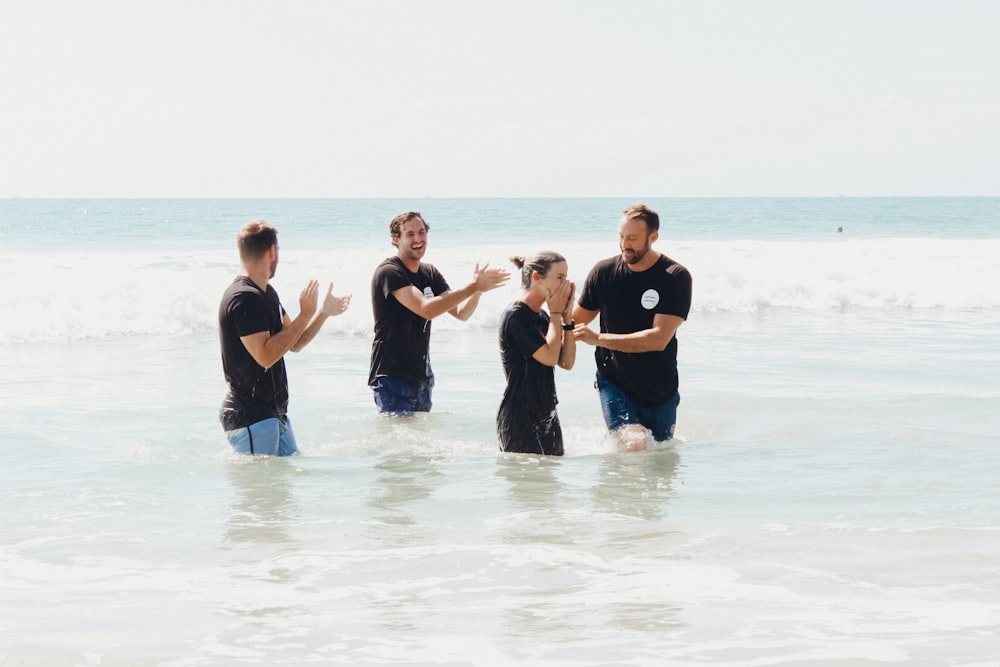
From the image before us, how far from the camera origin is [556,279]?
6.29m

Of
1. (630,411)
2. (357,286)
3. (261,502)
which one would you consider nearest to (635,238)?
(630,411)

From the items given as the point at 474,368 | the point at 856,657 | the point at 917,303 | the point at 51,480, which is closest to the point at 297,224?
the point at 917,303

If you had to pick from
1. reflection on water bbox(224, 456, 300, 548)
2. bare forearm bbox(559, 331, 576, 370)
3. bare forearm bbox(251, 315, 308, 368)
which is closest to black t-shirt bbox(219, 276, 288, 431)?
bare forearm bbox(251, 315, 308, 368)

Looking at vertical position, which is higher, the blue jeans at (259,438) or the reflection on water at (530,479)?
the blue jeans at (259,438)

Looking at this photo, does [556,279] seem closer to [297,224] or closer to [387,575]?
[387,575]

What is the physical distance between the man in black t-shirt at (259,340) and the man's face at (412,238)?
1486mm

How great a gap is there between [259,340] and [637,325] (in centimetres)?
253

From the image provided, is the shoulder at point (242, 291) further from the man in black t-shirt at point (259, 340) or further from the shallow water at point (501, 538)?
the shallow water at point (501, 538)

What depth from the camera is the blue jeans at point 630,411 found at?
23.6 feet

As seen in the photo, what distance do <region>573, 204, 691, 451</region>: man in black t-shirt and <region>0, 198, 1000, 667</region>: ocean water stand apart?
359 millimetres

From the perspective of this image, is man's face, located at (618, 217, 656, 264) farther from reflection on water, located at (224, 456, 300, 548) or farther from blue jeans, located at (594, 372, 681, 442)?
reflection on water, located at (224, 456, 300, 548)

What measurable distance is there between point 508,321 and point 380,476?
1.54m

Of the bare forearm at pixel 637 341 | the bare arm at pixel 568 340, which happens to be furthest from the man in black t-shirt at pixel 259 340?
the bare forearm at pixel 637 341

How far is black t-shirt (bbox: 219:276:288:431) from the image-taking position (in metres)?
6.03
